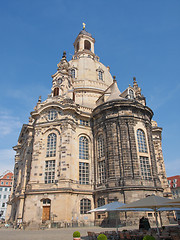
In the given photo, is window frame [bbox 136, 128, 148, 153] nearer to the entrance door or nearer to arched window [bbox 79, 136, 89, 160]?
arched window [bbox 79, 136, 89, 160]

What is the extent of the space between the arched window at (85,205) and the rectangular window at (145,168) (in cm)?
890

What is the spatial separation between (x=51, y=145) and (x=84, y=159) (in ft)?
18.7

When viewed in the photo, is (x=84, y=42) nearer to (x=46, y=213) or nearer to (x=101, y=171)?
(x=101, y=171)

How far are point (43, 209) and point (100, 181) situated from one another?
350 inches

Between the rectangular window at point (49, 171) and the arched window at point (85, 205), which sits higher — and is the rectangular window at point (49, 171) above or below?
above

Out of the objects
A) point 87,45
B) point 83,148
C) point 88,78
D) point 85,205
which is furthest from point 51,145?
point 87,45

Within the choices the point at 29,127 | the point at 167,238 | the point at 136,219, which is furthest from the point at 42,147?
the point at 167,238

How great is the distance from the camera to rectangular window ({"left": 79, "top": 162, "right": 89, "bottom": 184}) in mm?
30734

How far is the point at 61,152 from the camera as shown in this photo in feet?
98.6

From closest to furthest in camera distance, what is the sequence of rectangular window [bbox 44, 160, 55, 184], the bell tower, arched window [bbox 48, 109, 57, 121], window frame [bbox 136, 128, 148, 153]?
rectangular window [bbox 44, 160, 55, 184] → window frame [bbox 136, 128, 148, 153] → arched window [bbox 48, 109, 57, 121] → the bell tower

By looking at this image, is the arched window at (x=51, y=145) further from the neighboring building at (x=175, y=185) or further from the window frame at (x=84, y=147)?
the neighboring building at (x=175, y=185)

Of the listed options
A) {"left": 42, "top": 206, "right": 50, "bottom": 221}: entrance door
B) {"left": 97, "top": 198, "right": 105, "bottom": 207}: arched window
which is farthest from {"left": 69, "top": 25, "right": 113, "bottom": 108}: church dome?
{"left": 42, "top": 206, "right": 50, "bottom": 221}: entrance door

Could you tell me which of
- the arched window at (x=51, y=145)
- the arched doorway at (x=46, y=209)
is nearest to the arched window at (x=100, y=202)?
the arched doorway at (x=46, y=209)

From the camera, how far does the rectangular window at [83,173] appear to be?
30.7m
